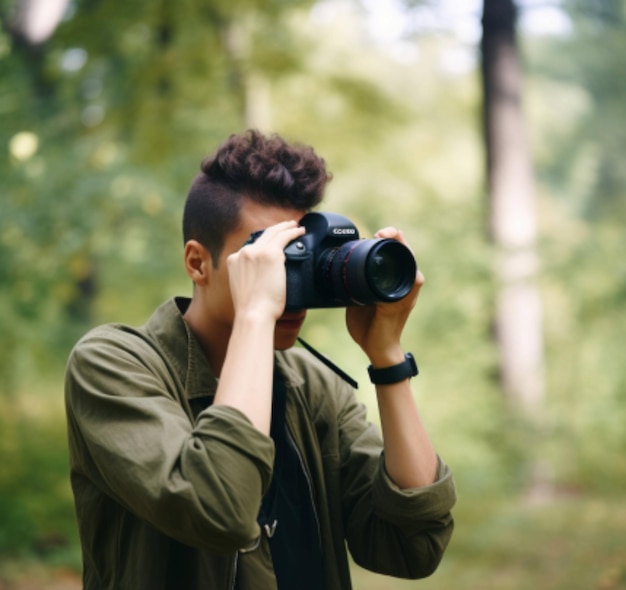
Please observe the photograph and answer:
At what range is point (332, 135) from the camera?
9.39 meters

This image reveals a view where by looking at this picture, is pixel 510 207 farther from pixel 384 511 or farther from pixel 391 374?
pixel 384 511

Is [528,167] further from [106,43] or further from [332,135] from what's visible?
[106,43]

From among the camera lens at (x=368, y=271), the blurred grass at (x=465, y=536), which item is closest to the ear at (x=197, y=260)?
the camera lens at (x=368, y=271)

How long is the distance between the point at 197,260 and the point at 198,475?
60 centimetres

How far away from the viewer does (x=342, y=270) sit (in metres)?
1.83

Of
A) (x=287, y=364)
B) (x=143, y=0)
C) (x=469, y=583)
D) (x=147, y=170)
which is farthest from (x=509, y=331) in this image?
→ (x=287, y=364)

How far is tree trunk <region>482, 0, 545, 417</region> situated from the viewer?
709 centimetres

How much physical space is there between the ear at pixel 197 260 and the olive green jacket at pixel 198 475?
9 centimetres

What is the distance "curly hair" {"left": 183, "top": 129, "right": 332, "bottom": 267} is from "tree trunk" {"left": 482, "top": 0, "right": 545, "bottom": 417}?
4964 mm

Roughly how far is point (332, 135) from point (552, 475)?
14.2 ft

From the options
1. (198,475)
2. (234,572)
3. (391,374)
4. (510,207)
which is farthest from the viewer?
(510,207)

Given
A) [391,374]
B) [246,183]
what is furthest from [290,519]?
[246,183]

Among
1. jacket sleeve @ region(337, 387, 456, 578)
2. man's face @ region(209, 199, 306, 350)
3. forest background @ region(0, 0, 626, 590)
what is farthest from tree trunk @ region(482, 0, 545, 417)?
man's face @ region(209, 199, 306, 350)

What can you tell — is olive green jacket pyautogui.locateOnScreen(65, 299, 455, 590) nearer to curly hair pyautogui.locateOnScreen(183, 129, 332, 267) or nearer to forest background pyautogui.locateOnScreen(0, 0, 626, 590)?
curly hair pyautogui.locateOnScreen(183, 129, 332, 267)
